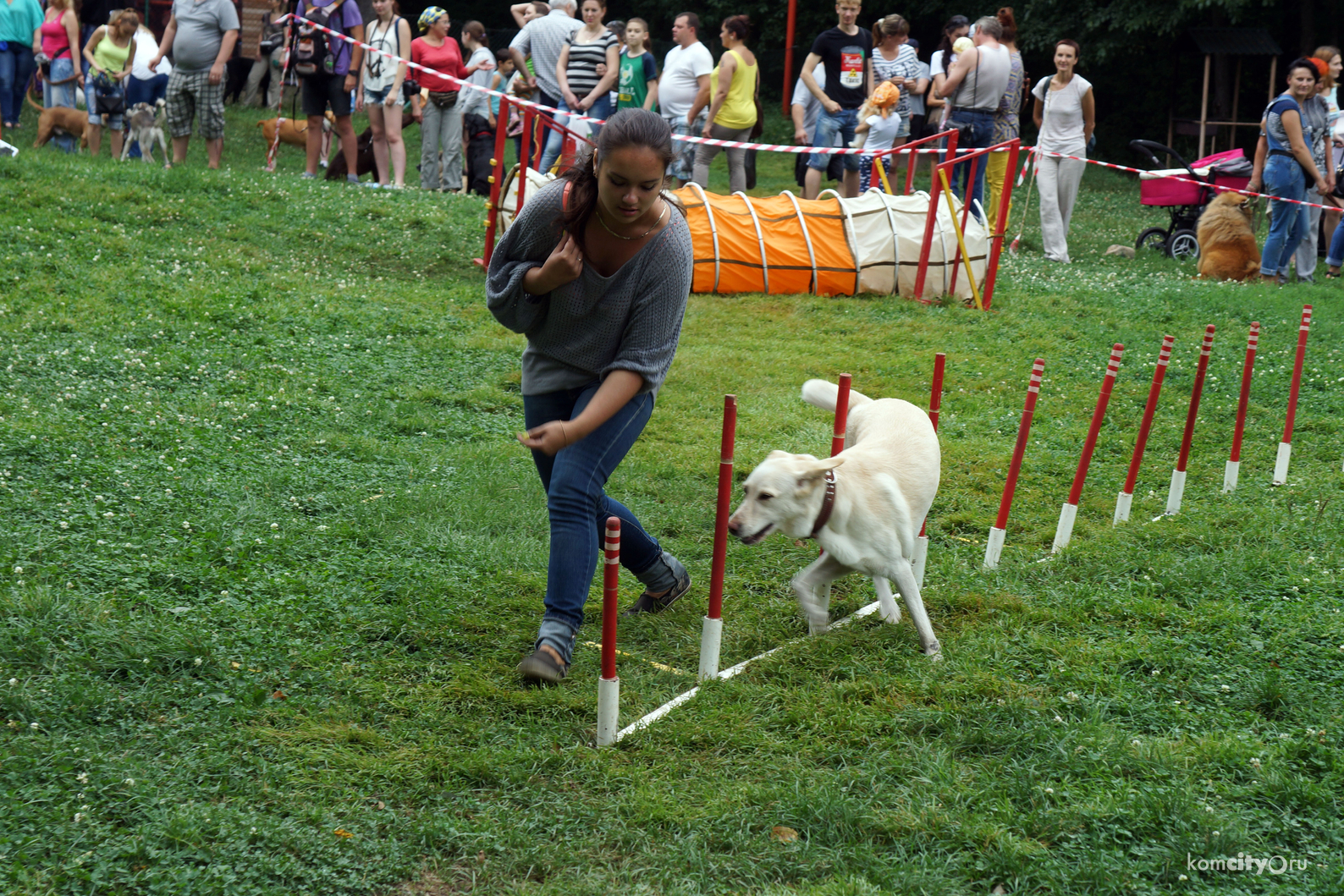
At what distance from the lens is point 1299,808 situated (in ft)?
11.6

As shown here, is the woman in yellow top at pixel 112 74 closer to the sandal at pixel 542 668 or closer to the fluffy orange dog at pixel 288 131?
the fluffy orange dog at pixel 288 131

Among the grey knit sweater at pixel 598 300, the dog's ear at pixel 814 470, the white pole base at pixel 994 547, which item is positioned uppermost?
the grey knit sweater at pixel 598 300

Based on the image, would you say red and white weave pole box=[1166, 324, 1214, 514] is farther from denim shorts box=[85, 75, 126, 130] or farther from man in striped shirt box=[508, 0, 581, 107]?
denim shorts box=[85, 75, 126, 130]

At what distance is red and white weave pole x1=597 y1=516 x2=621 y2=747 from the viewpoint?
146 inches

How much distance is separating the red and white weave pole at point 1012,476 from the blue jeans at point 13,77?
1503 cm

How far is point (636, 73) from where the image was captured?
13.6m

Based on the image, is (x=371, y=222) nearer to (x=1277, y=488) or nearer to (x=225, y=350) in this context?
(x=225, y=350)

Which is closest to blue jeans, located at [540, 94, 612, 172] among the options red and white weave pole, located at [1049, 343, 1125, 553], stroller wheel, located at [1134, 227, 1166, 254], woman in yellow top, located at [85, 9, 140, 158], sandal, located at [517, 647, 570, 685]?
woman in yellow top, located at [85, 9, 140, 158]

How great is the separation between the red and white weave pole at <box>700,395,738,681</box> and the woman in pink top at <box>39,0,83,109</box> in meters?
14.6

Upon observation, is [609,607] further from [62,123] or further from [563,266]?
[62,123]

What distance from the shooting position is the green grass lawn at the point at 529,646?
3.36m

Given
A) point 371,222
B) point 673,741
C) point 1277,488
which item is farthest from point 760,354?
point 673,741

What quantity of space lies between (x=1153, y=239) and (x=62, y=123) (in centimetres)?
1512

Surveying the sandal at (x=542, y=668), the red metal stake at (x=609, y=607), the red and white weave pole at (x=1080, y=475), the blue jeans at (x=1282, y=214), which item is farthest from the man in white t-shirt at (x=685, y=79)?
the red metal stake at (x=609, y=607)
